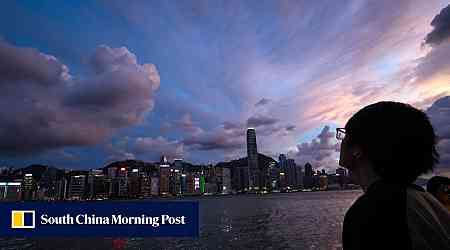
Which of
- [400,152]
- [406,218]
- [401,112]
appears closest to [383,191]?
[406,218]

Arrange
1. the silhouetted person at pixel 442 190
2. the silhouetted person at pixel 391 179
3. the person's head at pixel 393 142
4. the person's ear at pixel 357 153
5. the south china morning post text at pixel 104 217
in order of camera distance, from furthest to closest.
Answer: the south china morning post text at pixel 104 217 → the silhouetted person at pixel 442 190 → the person's ear at pixel 357 153 → the person's head at pixel 393 142 → the silhouetted person at pixel 391 179

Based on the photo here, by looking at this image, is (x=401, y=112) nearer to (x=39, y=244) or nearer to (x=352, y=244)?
(x=352, y=244)

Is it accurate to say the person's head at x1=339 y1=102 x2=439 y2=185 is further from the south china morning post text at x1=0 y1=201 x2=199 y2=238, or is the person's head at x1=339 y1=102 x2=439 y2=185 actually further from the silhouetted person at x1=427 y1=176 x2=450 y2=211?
the south china morning post text at x1=0 y1=201 x2=199 y2=238

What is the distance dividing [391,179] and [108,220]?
26.0 metres

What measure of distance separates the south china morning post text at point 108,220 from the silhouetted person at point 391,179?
2289cm

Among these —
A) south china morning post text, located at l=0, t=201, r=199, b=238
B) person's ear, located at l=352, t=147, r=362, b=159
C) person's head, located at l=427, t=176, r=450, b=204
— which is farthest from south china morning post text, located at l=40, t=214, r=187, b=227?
person's ear, located at l=352, t=147, r=362, b=159

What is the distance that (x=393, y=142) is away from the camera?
1.81 m

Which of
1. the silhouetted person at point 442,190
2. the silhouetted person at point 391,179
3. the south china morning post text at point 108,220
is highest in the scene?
the silhouetted person at point 391,179

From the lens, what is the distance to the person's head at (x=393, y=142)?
180 centimetres

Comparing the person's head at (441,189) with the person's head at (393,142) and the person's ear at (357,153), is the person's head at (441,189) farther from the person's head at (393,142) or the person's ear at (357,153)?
the person's ear at (357,153)

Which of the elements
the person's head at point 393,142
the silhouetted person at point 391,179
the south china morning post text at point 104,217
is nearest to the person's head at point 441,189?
the silhouetted person at point 391,179

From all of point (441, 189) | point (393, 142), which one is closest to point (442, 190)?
point (441, 189)

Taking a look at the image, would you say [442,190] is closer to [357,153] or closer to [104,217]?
[357,153]

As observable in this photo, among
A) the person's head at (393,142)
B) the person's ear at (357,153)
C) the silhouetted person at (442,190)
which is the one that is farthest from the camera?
the silhouetted person at (442,190)
